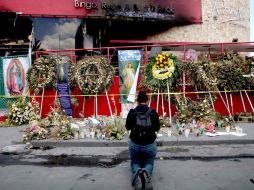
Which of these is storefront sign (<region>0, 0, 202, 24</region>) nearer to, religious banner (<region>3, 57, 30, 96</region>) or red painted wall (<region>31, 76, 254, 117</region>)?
religious banner (<region>3, 57, 30, 96</region>)

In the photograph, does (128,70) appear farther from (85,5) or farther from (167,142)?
(85,5)

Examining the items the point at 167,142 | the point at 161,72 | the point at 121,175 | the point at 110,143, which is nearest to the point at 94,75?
the point at 161,72

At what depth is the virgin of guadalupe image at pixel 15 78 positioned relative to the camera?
16906 mm

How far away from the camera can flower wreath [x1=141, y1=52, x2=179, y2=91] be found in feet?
44.1

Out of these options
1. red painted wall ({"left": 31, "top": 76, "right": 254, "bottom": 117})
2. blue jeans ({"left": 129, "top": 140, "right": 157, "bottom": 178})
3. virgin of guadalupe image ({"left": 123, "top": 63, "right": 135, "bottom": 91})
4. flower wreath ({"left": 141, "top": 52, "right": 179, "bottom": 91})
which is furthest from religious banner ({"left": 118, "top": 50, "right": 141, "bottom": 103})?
blue jeans ({"left": 129, "top": 140, "right": 157, "bottom": 178})

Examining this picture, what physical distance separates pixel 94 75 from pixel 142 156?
315 inches

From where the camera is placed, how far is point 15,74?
17.0 metres

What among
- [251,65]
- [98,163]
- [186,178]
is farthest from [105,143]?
[251,65]

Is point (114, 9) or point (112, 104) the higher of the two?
point (114, 9)

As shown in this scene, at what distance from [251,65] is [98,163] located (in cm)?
873

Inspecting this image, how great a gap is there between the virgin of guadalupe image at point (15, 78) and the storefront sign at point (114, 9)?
3.75 meters

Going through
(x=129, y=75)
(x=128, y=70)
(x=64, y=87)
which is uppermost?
(x=128, y=70)

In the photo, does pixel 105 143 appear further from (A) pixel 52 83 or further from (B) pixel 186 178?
(A) pixel 52 83

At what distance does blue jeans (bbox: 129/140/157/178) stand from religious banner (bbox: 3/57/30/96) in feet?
37.5
